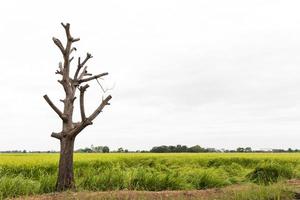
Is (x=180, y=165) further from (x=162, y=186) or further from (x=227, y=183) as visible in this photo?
(x=162, y=186)

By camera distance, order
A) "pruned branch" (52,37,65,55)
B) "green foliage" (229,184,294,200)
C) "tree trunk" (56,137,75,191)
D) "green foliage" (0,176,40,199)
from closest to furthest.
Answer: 1. "green foliage" (229,184,294,200)
2. "green foliage" (0,176,40,199)
3. "tree trunk" (56,137,75,191)
4. "pruned branch" (52,37,65,55)

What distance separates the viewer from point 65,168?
33.8 feet

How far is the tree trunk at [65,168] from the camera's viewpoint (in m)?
10.3

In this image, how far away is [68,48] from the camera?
10.9 metres

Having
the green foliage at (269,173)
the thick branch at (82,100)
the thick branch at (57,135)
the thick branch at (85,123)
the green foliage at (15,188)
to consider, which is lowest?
the green foliage at (15,188)

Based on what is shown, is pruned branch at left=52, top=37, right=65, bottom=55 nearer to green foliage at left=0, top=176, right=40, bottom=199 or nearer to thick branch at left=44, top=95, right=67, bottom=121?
thick branch at left=44, top=95, right=67, bottom=121

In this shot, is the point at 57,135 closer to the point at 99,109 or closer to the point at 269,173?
the point at 99,109

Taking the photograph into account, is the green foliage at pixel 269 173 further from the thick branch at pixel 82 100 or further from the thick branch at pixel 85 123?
the thick branch at pixel 82 100

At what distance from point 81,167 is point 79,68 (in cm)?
636

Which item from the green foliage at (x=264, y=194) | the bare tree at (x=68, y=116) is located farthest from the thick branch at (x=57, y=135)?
the green foliage at (x=264, y=194)

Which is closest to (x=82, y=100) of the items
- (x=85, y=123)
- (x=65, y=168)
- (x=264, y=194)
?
(x=85, y=123)

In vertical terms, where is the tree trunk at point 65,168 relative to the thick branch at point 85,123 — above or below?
below

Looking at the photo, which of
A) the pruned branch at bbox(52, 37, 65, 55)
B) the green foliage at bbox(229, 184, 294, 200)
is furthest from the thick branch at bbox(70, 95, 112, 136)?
the green foliage at bbox(229, 184, 294, 200)

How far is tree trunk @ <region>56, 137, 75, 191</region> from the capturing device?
10258 mm
